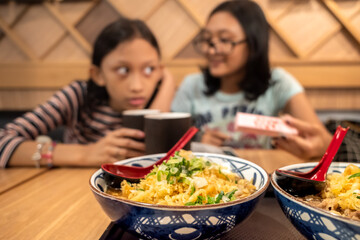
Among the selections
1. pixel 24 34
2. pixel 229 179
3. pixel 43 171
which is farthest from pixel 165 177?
pixel 24 34

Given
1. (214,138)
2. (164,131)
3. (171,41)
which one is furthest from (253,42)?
(171,41)

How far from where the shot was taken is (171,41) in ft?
5.76

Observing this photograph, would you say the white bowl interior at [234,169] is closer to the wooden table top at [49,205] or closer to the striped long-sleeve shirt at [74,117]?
the wooden table top at [49,205]

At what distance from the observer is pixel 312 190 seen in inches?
13.9

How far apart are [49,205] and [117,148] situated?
9.1 inches

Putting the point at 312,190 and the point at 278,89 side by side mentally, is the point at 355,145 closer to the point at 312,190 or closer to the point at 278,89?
the point at 312,190

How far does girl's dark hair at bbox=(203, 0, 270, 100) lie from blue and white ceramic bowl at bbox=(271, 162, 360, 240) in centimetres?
84

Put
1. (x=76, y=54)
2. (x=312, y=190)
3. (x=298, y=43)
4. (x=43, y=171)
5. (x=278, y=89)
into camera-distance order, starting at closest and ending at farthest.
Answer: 1. (x=312, y=190)
2. (x=43, y=171)
3. (x=278, y=89)
4. (x=298, y=43)
5. (x=76, y=54)

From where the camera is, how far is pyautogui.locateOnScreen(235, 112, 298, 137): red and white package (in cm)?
64

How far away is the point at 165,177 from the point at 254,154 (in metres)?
0.46

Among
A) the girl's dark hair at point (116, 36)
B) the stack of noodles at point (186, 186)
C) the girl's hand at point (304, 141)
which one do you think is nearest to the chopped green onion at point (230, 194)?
the stack of noodles at point (186, 186)

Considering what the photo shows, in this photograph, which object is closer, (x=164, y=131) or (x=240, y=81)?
(x=164, y=131)

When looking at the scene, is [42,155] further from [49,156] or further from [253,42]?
[253,42]

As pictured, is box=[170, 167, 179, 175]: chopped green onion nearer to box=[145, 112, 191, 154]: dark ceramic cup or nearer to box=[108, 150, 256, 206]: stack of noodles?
box=[108, 150, 256, 206]: stack of noodles
